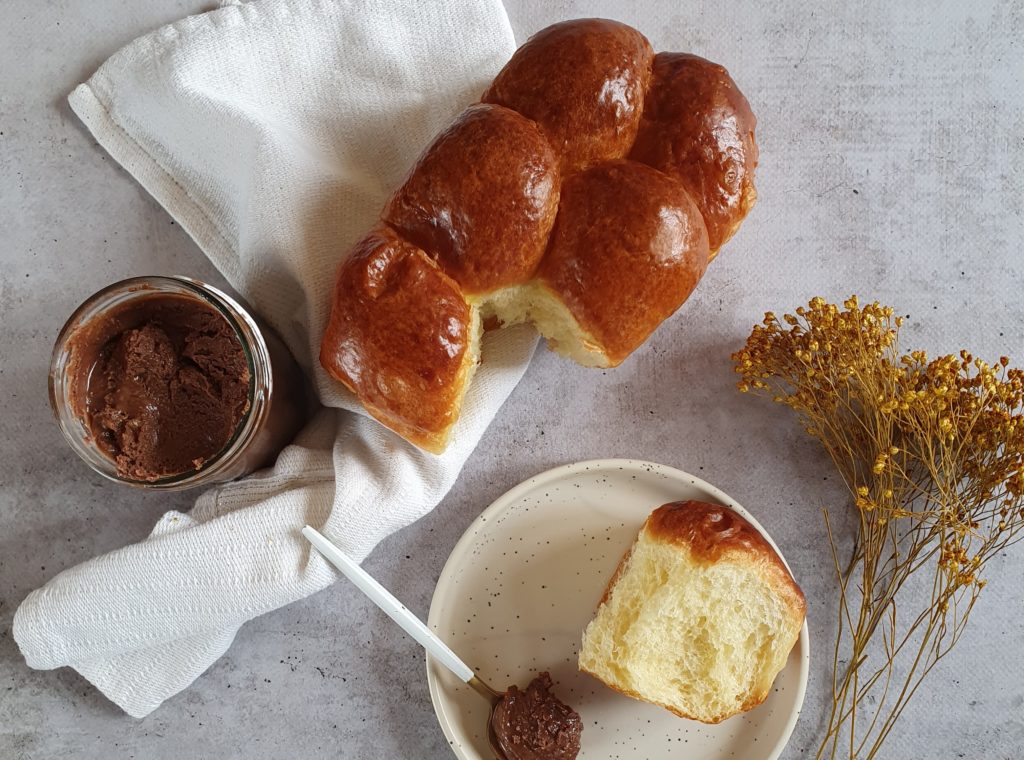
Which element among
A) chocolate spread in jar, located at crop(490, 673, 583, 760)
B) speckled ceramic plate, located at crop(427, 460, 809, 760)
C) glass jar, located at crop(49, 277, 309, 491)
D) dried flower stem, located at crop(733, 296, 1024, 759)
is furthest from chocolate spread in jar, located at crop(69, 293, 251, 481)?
dried flower stem, located at crop(733, 296, 1024, 759)

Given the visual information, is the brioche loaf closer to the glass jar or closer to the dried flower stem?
the glass jar

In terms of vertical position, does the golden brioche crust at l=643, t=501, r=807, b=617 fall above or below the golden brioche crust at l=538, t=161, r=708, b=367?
below

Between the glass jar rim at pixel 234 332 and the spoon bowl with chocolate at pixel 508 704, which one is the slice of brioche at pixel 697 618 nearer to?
the spoon bowl with chocolate at pixel 508 704

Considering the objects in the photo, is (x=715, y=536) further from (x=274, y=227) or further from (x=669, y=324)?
(x=274, y=227)

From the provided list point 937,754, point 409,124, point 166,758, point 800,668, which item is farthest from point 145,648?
point 937,754

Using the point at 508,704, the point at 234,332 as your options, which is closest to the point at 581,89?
the point at 234,332

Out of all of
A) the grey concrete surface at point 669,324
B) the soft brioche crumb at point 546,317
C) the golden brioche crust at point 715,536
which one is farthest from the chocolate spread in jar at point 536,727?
the soft brioche crumb at point 546,317
